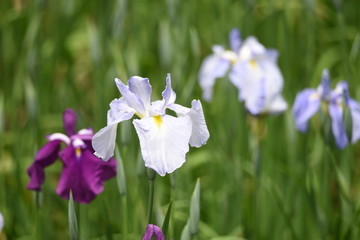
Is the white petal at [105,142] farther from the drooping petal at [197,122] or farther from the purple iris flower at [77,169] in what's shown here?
the purple iris flower at [77,169]

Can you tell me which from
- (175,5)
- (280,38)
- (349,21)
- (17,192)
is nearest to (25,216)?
(17,192)

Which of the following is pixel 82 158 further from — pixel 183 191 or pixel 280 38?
pixel 280 38

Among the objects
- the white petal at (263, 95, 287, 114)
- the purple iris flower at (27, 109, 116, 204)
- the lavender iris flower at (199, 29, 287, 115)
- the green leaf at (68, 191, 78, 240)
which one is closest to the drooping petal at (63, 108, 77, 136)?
the purple iris flower at (27, 109, 116, 204)

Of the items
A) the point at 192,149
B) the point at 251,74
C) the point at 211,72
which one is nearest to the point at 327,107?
the point at 251,74

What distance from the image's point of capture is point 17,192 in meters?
2.39

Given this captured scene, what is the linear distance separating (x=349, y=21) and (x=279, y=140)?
53.4 inches

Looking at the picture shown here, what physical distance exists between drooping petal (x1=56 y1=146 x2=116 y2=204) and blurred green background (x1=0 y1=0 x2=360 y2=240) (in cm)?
14

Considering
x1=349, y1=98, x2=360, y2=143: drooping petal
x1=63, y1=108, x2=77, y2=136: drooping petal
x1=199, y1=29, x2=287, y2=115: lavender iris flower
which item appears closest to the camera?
x1=63, y1=108, x2=77, y2=136: drooping petal

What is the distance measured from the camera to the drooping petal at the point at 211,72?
8.35 ft

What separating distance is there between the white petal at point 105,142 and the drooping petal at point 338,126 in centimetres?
96

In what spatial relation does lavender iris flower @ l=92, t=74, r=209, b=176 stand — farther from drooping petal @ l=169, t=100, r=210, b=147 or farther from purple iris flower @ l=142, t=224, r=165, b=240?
purple iris flower @ l=142, t=224, r=165, b=240

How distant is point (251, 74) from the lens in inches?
95.4

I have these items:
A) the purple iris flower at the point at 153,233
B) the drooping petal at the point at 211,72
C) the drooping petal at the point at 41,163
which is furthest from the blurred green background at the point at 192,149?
the purple iris flower at the point at 153,233

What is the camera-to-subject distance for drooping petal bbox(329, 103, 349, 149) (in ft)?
6.81
